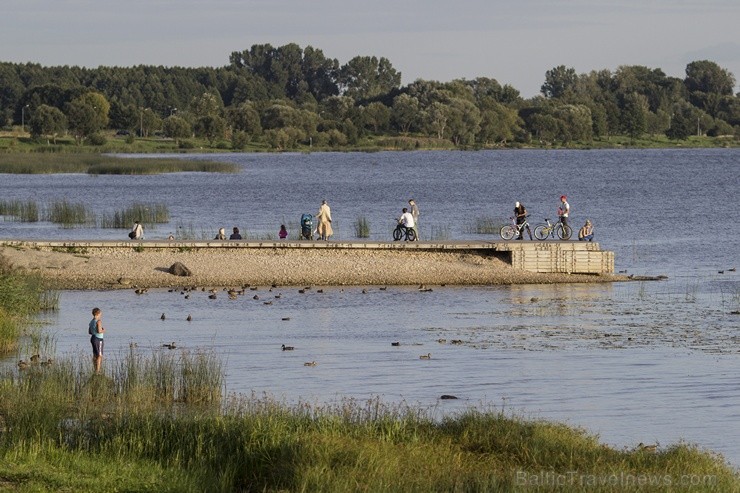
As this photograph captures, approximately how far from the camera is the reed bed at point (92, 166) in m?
122

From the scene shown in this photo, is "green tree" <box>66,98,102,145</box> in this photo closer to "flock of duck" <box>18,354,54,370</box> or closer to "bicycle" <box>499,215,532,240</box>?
"bicycle" <box>499,215,532,240</box>

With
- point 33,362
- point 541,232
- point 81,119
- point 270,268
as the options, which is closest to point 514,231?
point 541,232

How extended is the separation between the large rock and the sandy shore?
184mm

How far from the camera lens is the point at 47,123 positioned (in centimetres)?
17500

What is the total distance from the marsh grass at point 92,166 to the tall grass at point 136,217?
54545 mm

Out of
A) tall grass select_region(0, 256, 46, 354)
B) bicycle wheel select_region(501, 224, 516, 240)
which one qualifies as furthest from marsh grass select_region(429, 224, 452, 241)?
Answer: tall grass select_region(0, 256, 46, 354)

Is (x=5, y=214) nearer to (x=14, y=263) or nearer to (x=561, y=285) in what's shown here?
(x=14, y=263)

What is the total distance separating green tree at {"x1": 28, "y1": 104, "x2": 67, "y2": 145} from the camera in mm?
175000

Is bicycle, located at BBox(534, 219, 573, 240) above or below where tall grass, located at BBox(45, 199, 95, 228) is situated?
below

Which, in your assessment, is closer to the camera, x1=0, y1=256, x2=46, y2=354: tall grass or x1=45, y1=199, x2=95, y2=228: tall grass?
x1=0, y1=256, x2=46, y2=354: tall grass

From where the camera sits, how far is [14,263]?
39.1 meters

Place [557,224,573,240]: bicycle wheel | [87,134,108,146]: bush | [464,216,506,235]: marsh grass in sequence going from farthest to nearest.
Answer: [87,134,108,146]: bush → [464,216,506,235]: marsh grass → [557,224,573,240]: bicycle wheel

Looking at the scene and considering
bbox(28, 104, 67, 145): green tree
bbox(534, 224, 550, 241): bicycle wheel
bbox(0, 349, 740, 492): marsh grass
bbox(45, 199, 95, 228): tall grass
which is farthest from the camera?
bbox(28, 104, 67, 145): green tree

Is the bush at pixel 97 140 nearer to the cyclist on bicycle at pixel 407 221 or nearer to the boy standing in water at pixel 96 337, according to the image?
the cyclist on bicycle at pixel 407 221
